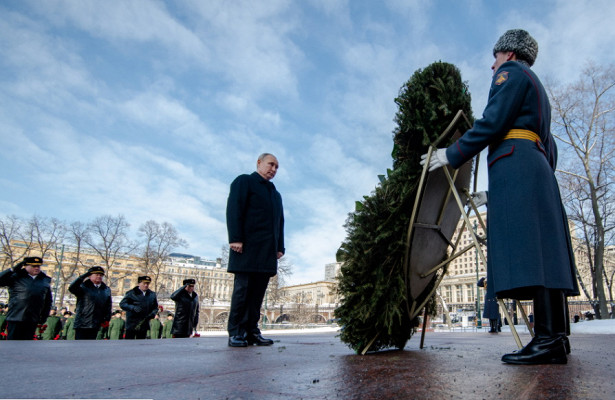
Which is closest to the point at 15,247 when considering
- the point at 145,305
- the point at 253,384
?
the point at 145,305

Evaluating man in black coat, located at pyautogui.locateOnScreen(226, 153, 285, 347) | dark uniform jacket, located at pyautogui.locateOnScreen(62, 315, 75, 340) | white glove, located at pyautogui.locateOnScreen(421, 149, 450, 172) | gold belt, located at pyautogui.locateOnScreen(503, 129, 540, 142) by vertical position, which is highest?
gold belt, located at pyautogui.locateOnScreen(503, 129, 540, 142)

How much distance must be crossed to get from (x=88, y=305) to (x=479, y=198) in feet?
24.4

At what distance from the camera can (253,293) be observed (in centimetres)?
418

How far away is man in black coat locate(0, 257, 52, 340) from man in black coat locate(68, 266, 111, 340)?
0.54 meters

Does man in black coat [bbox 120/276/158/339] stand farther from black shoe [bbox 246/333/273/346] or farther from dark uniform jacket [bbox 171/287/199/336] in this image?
black shoe [bbox 246/333/273/346]

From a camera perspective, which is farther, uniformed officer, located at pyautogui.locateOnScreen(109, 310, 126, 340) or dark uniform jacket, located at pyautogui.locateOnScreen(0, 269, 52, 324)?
uniformed officer, located at pyautogui.locateOnScreen(109, 310, 126, 340)

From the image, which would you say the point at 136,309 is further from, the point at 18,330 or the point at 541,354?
the point at 541,354

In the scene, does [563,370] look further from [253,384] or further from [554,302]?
[253,384]

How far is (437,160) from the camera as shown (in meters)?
2.75

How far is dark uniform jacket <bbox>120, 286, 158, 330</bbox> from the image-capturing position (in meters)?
8.95

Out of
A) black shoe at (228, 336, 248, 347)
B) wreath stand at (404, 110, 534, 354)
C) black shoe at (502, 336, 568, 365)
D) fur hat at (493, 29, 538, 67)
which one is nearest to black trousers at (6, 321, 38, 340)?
black shoe at (228, 336, 248, 347)

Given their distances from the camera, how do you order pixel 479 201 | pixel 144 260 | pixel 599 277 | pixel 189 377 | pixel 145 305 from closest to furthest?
pixel 189 377
pixel 479 201
pixel 145 305
pixel 599 277
pixel 144 260

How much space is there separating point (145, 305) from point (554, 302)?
8678 millimetres

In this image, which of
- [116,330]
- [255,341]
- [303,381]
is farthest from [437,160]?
[116,330]
